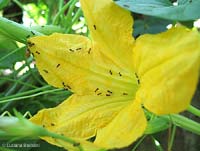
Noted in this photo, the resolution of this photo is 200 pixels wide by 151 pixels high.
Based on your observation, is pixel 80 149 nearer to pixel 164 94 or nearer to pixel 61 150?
pixel 164 94

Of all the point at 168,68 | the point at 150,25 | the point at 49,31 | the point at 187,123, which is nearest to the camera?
the point at 168,68

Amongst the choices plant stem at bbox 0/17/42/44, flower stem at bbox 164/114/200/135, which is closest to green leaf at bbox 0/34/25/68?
plant stem at bbox 0/17/42/44

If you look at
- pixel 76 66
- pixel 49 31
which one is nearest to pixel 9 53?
pixel 49 31

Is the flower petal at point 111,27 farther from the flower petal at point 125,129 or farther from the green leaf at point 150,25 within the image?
the green leaf at point 150,25

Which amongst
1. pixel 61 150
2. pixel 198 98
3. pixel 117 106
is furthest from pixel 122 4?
pixel 198 98

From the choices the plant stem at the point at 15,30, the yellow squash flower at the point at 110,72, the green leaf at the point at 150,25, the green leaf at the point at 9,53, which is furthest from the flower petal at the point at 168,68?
the green leaf at the point at 150,25

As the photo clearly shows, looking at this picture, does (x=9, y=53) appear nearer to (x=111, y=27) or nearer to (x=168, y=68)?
Result: (x=111, y=27)

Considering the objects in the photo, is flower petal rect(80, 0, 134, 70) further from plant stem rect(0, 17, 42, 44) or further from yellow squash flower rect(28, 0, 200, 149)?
plant stem rect(0, 17, 42, 44)
